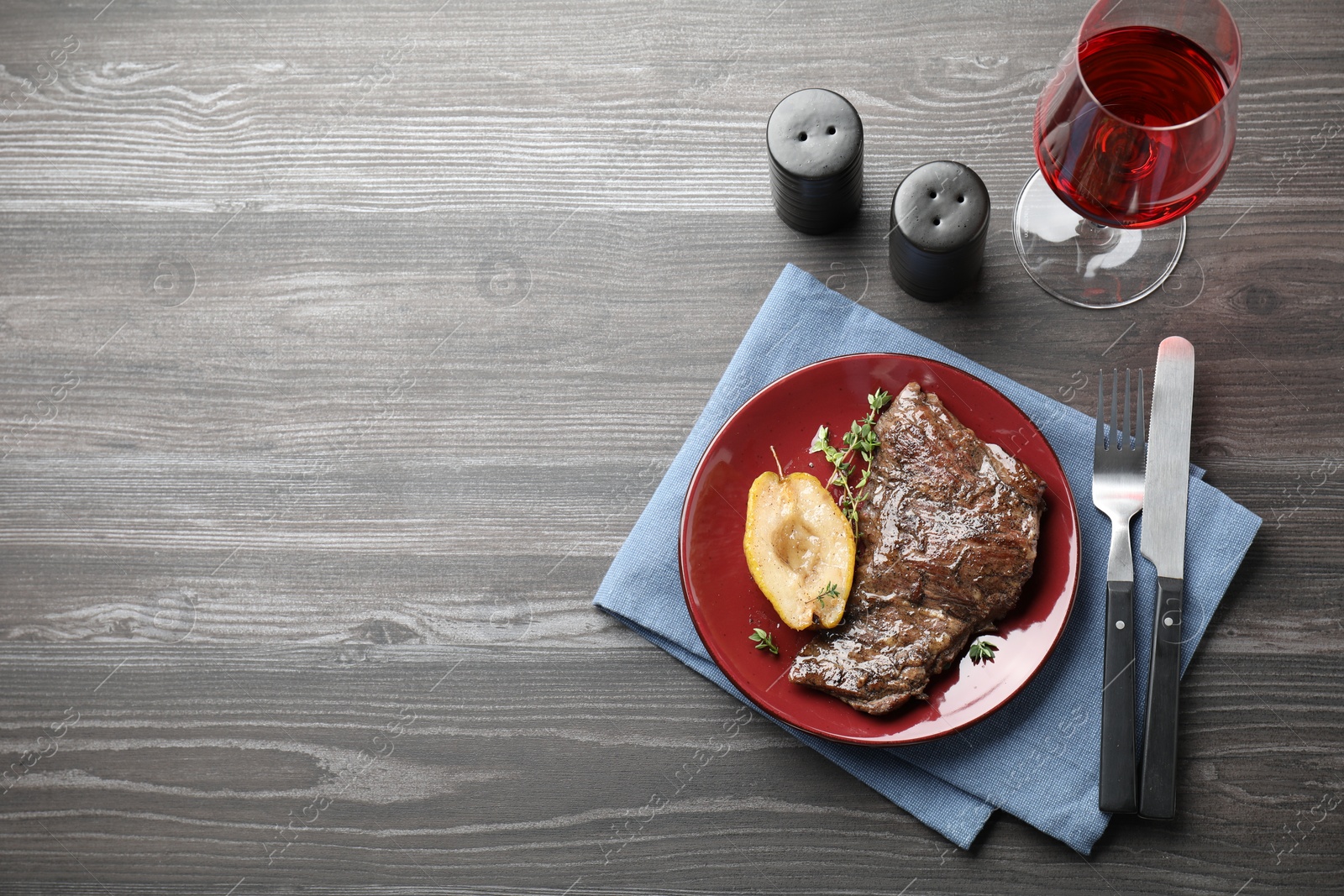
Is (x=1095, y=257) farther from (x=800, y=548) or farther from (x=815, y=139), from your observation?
(x=800, y=548)

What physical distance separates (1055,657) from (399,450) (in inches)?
48.7

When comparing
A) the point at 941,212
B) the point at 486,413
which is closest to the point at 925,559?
the point at 941,212

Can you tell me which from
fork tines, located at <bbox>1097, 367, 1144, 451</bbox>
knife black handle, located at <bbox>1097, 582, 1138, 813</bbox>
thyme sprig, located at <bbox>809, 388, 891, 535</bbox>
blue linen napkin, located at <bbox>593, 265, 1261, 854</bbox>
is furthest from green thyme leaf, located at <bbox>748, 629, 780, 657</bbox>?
fork tines, located at <bbox>1097, 367, 1144, 451</bbox>

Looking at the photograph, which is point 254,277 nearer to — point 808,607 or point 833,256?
point 833,256

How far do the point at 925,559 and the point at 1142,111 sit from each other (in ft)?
2.44

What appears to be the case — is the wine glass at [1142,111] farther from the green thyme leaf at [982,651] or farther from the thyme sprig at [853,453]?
the green thyme leaf at [982,651]

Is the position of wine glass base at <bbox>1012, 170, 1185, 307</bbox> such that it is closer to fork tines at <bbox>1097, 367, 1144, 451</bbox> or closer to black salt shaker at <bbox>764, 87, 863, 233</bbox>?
fork tines at <bbox>1097, 367, 1144, 451</bbox>

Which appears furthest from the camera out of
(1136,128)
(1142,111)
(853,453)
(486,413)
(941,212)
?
(486,413)

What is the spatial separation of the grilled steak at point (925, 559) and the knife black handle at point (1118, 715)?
0.62 ft

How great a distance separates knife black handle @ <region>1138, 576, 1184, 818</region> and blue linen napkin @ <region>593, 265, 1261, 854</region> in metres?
0.02

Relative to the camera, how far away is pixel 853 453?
159 cm

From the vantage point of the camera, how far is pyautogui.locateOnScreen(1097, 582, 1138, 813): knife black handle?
149 cm

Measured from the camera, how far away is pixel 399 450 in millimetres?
1769

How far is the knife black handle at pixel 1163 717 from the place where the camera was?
1502 mm
